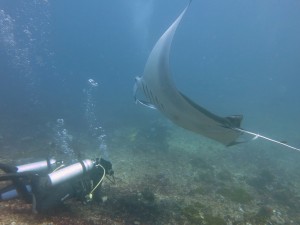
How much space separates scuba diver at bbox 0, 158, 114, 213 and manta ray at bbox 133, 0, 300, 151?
232cm

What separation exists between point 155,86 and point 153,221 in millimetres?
3268

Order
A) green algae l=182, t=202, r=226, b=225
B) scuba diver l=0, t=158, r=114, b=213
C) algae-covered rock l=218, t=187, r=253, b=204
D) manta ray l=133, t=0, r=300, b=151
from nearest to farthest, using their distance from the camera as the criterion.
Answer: manta ray l=133, t=0, r=300, b=151, scuba diver l=0, t=158, r=114, b=213, green algae l=182, t=202, r=226, b=225, algae-covered rock l=218, t=187, r=253, b=204

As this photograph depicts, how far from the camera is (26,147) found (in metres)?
11.7

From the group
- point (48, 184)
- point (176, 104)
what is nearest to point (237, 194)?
point (176, 104)

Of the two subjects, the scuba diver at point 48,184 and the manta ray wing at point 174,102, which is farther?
the scuba diver at point 48,184

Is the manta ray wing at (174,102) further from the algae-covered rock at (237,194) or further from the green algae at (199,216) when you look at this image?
the algae-covered rock at (237,194)

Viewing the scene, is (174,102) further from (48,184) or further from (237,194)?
(237,194)

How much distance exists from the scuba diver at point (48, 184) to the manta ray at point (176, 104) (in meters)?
2.32

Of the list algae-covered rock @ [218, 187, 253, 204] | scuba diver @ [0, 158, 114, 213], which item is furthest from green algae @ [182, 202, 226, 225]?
scuba diver @ [0, 158, 114, 213]

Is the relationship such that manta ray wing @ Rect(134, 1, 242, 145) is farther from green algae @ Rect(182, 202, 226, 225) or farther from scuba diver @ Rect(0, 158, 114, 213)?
green algae @ Rect(182, 202, 226, 225)

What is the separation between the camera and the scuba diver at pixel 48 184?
4.96 m

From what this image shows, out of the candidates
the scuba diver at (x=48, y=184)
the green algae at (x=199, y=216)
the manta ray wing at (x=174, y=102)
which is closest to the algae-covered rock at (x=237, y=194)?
the green algae at (x=199, y=216)

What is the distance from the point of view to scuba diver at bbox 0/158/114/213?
195 inches

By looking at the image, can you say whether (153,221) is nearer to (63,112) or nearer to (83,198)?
(83,198)
